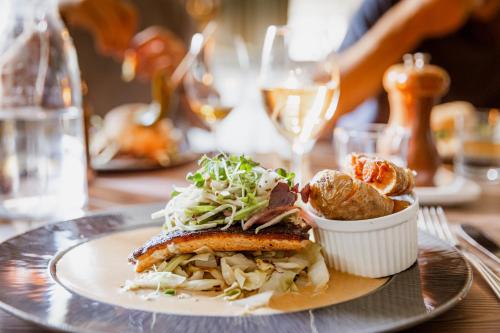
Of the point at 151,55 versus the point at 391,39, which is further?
the point at 391,39

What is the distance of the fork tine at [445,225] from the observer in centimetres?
140

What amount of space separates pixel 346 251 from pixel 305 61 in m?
0.83

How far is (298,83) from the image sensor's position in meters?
1.76

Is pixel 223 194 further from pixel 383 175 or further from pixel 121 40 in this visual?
pixel 121 40

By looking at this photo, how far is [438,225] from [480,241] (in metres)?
0.17

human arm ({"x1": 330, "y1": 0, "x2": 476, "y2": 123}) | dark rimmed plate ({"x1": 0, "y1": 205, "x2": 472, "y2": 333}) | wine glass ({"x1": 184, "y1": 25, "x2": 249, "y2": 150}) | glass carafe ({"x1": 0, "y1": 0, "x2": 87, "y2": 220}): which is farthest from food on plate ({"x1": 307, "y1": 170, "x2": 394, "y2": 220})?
human arm ({"x1": 330, "y1": 0, "x2": 476, "y2": 123})

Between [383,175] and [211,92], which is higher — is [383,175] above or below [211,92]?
below

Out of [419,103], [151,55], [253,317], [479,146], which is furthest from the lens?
[151,55]

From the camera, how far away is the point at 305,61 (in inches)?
70.8

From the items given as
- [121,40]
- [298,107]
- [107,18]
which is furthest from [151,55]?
[298,107]

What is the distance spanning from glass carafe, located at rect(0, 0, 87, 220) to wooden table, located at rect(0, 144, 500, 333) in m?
0.12

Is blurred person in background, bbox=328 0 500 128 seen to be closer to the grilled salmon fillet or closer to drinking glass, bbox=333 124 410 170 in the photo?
drinking glass, bbox=333 124 410 170

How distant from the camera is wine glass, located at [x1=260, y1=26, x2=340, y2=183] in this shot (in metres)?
1.74

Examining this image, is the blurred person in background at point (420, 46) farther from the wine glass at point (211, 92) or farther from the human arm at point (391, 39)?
the wine glass at point (211, 92)
